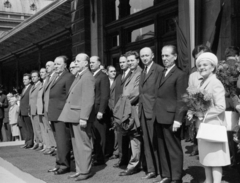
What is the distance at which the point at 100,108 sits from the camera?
23.3 ft

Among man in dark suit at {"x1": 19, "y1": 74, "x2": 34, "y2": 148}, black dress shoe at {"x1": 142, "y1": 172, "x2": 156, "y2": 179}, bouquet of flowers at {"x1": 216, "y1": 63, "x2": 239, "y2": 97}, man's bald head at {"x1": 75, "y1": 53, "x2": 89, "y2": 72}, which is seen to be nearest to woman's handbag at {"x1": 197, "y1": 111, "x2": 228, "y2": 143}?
bouquet of flowers at {"x1": 216, "y1": 63, "x2": 239, "y2": 97}

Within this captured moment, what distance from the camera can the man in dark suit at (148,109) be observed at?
5.79m

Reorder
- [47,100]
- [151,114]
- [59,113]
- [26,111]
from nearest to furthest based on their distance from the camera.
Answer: [151,114], [59,113], [47,100], [26,111]

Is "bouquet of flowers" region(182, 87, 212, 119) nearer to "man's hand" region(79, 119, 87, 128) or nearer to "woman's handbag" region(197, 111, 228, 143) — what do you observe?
"woman's handbag" region(197, 111, 228, 143)

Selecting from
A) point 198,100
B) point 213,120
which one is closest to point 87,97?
point 198,100

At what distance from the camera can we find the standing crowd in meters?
4.72

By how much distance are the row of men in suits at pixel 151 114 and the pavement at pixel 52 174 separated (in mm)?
269

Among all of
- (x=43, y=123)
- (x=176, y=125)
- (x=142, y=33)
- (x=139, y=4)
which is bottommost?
(x=43, y=123)

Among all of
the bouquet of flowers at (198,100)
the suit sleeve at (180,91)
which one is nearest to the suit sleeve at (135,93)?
the suit sleeve at (180,91)

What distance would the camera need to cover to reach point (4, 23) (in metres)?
36.6

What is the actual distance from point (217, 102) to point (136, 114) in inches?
71.0

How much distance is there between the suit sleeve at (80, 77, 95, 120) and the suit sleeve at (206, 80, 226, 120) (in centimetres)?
210

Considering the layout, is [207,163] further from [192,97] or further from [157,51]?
[157,51]

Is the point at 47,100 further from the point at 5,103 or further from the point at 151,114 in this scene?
the point at 5,103
